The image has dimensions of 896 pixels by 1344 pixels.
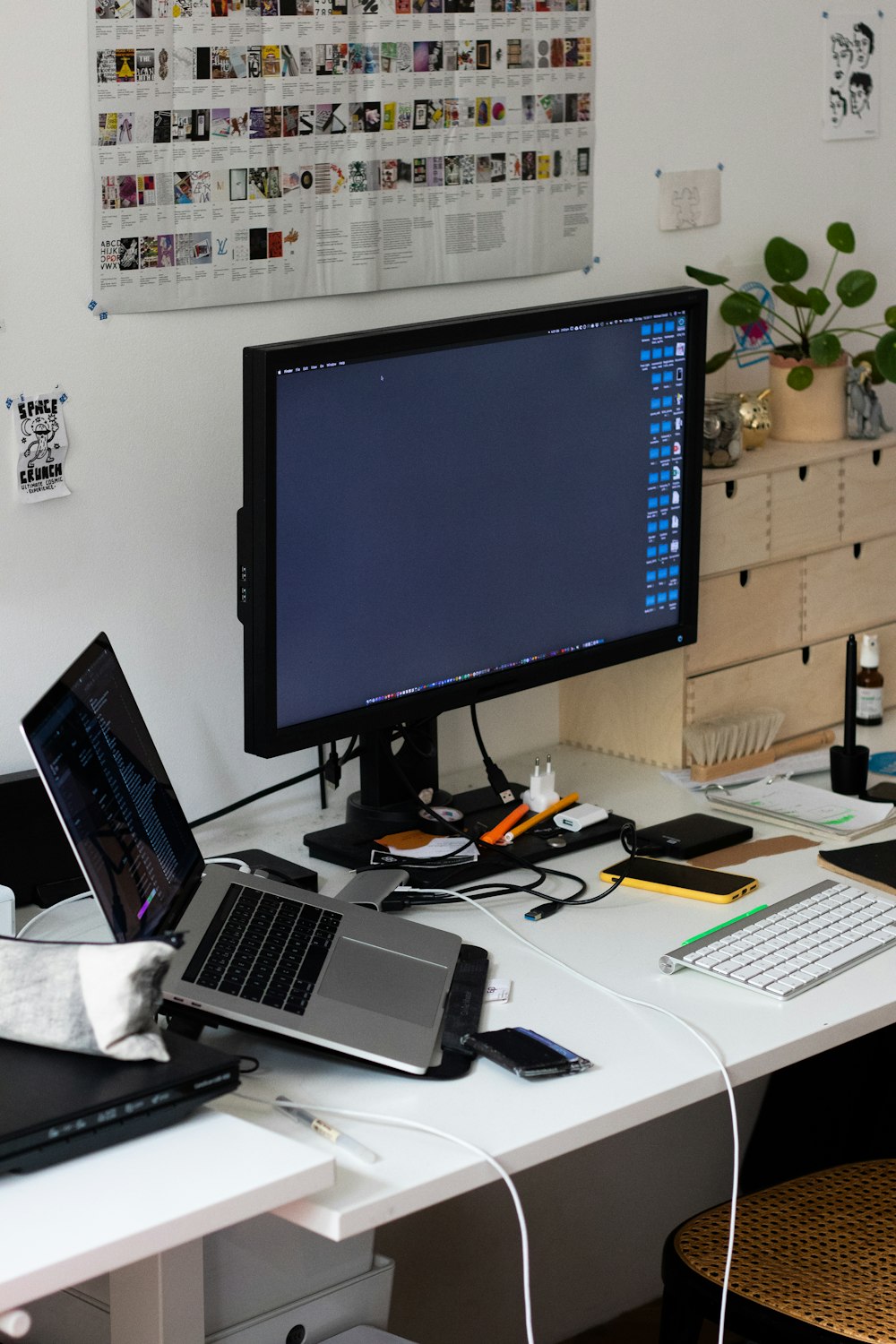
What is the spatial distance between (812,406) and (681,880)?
2.77ft

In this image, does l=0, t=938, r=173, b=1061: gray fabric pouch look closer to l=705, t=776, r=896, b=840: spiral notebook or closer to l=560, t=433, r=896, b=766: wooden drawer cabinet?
l=705, t=776, r=896, b=840: spiral notebook

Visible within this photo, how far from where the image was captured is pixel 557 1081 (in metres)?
1.30

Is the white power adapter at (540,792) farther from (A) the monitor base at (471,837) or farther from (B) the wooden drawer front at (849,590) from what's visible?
(B) the wooden drawer front at (849,590)

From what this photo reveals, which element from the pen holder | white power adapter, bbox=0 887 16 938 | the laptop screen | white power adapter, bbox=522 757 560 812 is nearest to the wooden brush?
the pen holder

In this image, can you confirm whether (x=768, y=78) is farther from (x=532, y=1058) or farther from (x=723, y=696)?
(x=532, y=1058)

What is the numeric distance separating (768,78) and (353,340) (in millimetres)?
1017

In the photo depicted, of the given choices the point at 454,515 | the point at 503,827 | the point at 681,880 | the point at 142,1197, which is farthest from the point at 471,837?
the point at 142,1197

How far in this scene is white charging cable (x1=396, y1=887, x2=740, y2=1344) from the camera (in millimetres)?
1329

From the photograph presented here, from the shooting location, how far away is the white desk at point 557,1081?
44.8 inches

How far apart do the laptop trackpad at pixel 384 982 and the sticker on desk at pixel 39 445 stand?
1.88 ft

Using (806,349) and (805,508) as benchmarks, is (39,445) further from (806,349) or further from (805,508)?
(806,349)

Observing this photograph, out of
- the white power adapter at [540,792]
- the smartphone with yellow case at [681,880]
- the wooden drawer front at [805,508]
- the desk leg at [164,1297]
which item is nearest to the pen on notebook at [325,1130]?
the desk leg at [164,1297]

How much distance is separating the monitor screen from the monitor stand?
0.10 meters

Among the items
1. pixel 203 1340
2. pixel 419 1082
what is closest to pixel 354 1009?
pixel 419 1082
